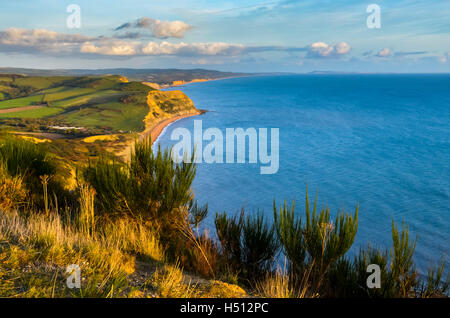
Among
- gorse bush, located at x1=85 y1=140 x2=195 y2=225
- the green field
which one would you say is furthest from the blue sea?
the green field

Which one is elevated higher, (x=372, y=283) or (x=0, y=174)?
(x=0, y=174)

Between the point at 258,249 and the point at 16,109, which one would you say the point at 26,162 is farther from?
the point at 16,109

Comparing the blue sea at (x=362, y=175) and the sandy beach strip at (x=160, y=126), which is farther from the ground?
the sandy beach strip at (x=160, y=126)

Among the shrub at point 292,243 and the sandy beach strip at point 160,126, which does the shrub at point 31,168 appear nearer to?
the shrub at point 292,243

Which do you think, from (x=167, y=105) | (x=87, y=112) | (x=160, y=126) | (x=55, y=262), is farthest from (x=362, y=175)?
(x=87, y=112)

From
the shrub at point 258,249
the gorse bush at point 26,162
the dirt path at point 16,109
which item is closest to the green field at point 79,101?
the dirt path at point 16,109
